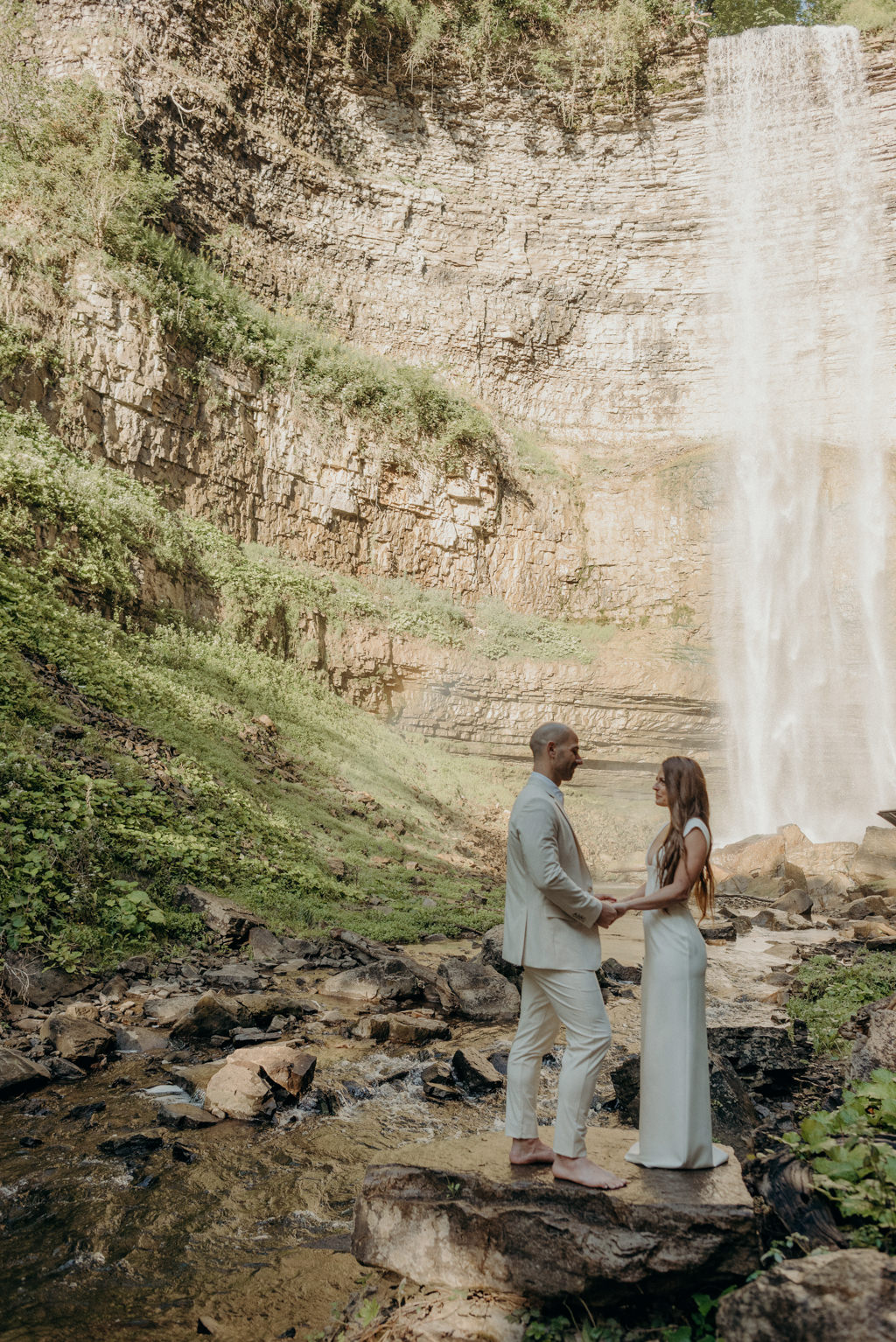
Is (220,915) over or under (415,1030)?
over

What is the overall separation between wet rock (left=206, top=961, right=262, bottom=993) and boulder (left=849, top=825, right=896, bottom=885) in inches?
498

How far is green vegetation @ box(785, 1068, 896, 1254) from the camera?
2.63m

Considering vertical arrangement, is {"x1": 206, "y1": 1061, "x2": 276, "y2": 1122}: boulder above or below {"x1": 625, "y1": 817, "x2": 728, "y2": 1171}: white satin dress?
below

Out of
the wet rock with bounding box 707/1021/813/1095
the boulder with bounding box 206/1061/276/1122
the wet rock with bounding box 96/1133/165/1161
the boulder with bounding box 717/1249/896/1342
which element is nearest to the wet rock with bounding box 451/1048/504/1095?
the boulder with bounding box 206/1061/276/1122

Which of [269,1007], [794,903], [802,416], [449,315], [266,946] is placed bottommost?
[269,1007]

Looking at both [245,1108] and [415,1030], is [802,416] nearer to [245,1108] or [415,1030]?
[415,1030]

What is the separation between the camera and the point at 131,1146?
4312 millimetres

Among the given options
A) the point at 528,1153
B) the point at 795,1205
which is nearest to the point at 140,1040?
the point at 528,1153

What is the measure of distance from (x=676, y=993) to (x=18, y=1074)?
13.2 feet

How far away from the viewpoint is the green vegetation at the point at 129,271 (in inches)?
677

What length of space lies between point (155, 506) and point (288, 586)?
140 inches

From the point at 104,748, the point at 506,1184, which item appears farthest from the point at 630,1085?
the point at 104,748

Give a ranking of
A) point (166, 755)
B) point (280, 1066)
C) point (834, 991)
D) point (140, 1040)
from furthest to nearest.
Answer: point (166, 755), point (834, 991), point (140, 1040), point (280, 1066)

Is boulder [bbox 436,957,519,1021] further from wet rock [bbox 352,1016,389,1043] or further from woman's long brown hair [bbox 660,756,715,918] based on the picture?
woman's long brown hair [bbox 660,756,715,918]
